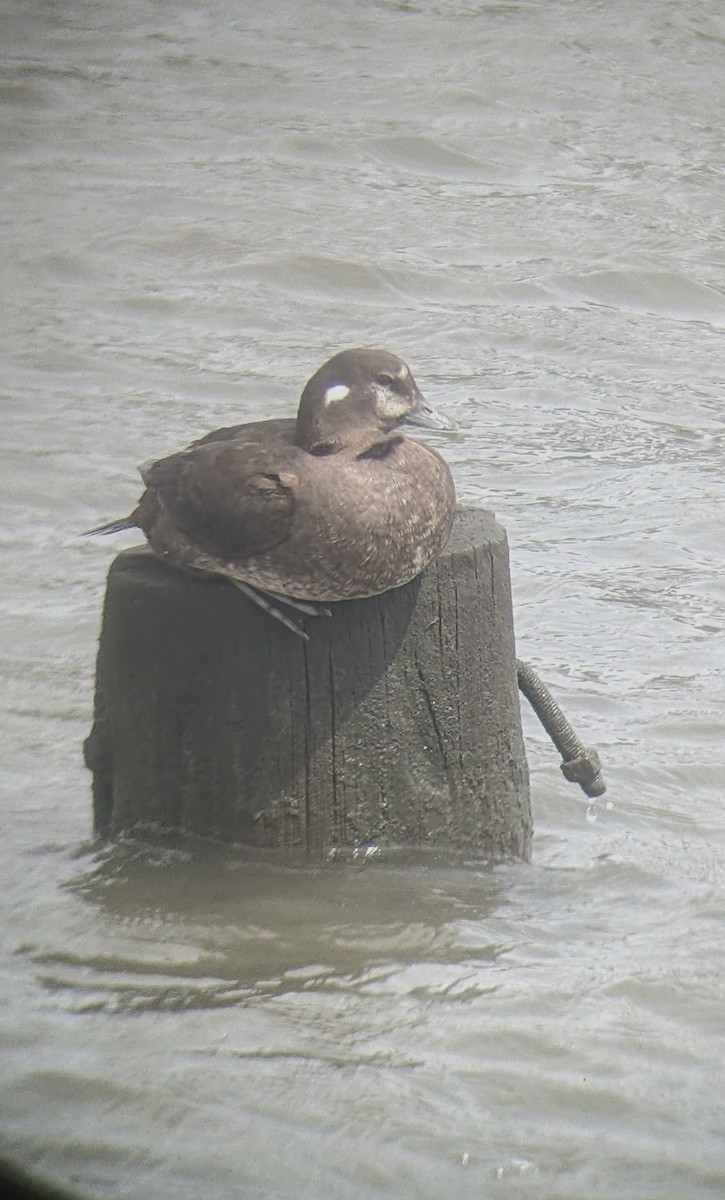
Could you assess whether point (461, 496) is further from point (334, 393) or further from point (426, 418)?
point (334, 393)

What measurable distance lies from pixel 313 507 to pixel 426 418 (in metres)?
0.54

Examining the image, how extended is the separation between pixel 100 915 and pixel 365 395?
1183 millimetres

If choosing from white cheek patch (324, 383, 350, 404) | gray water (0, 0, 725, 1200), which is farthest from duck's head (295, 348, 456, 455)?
gray water (0, 0, 725, 1200)

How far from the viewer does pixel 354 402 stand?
11.5ft

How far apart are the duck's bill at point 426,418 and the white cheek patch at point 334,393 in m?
0.23

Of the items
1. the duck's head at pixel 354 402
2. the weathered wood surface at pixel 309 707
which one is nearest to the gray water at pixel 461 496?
the weathered wood surface at pixel 309 707

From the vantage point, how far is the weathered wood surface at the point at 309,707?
341cm

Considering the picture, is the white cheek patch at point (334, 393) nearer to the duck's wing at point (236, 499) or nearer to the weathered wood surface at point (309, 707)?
the duck's wing at point (236, 499)

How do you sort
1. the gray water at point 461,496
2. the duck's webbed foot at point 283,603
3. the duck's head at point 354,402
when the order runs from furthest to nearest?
the duck's head at point 354,402 → the duck's webbed foot at point 283,603 → the gray water at point 461,496

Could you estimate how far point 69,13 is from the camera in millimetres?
13984

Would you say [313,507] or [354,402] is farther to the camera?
[354,402]

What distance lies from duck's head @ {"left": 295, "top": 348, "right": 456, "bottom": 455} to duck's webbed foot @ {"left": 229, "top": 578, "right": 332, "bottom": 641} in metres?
0.31

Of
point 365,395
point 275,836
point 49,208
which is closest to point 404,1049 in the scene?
point 275,836

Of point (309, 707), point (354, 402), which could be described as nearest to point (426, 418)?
point (354, 402)
